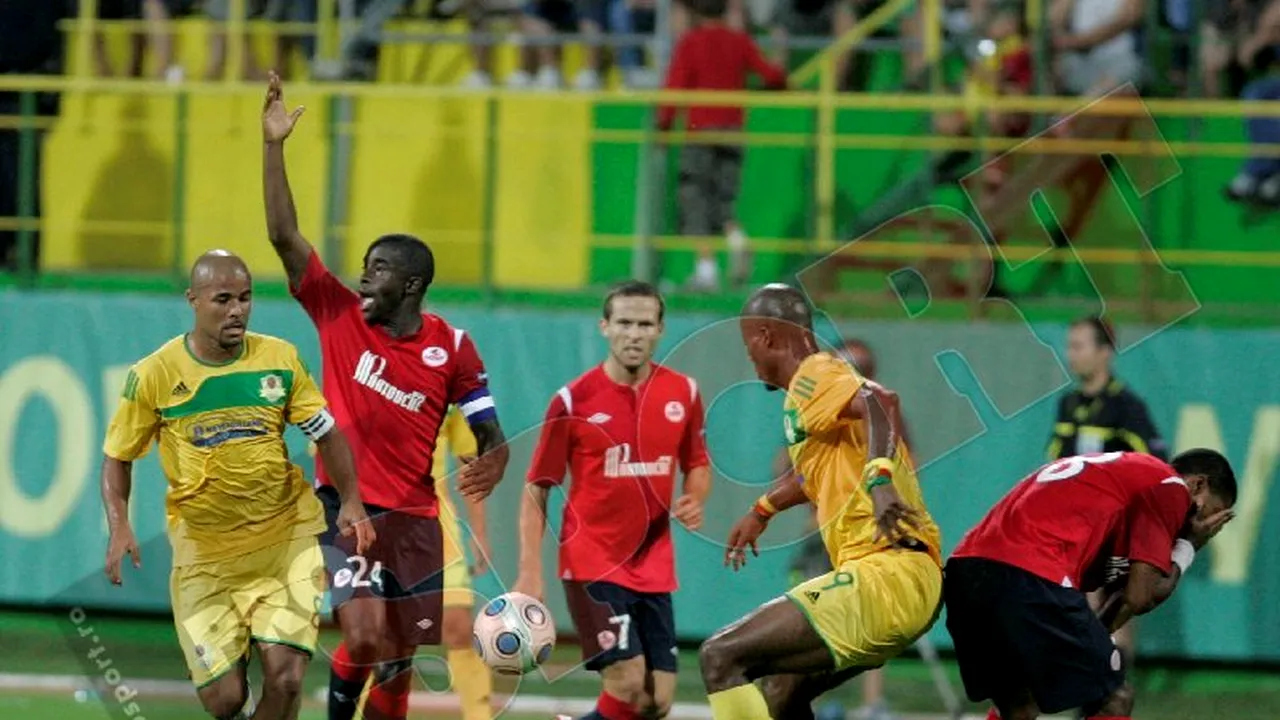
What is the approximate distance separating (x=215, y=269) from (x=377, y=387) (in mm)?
1063

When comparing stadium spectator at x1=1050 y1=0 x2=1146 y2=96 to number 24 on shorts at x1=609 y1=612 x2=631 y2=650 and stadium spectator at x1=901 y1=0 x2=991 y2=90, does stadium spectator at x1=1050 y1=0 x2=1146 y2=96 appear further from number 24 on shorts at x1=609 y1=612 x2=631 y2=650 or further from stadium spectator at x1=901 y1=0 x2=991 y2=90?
number 24 on shorts at x1=609 y1=612 x2=631 y2=650

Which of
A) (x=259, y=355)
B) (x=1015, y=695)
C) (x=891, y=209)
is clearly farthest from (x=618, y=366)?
(x=891, y=209)

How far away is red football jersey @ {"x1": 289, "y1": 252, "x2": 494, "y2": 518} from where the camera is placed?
9.17 m

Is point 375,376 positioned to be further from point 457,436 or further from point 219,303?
point 457,436

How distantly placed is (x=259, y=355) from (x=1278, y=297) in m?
9.05

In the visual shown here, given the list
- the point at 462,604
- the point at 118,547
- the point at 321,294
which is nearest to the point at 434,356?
the point at 321,294

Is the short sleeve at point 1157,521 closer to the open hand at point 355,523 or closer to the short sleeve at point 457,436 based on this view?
the open hand at point 355,523

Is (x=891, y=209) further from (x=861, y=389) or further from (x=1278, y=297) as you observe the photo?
(x=861, y=389)

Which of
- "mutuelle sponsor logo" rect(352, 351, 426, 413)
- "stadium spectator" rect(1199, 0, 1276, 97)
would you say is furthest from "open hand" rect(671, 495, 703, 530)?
"stadium spectator" rect(1199, 0, 1276, 97)

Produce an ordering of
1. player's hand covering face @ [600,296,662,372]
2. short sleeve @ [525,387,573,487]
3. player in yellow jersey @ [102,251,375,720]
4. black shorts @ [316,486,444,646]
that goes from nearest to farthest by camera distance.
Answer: player in yellow jersey @ [102,251,375,720]
black shorts @ [316,486,444,646]
player's hand covering face @ [600,296,662,372]
short sleeve @ [525,387,573,487]

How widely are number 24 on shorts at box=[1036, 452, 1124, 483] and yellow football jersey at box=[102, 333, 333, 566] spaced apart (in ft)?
9.62

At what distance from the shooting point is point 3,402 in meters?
14.4

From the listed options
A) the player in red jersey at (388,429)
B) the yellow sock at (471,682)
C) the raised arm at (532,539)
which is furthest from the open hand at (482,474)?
the yellow sock at (471,682)

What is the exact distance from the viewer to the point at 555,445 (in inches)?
400
